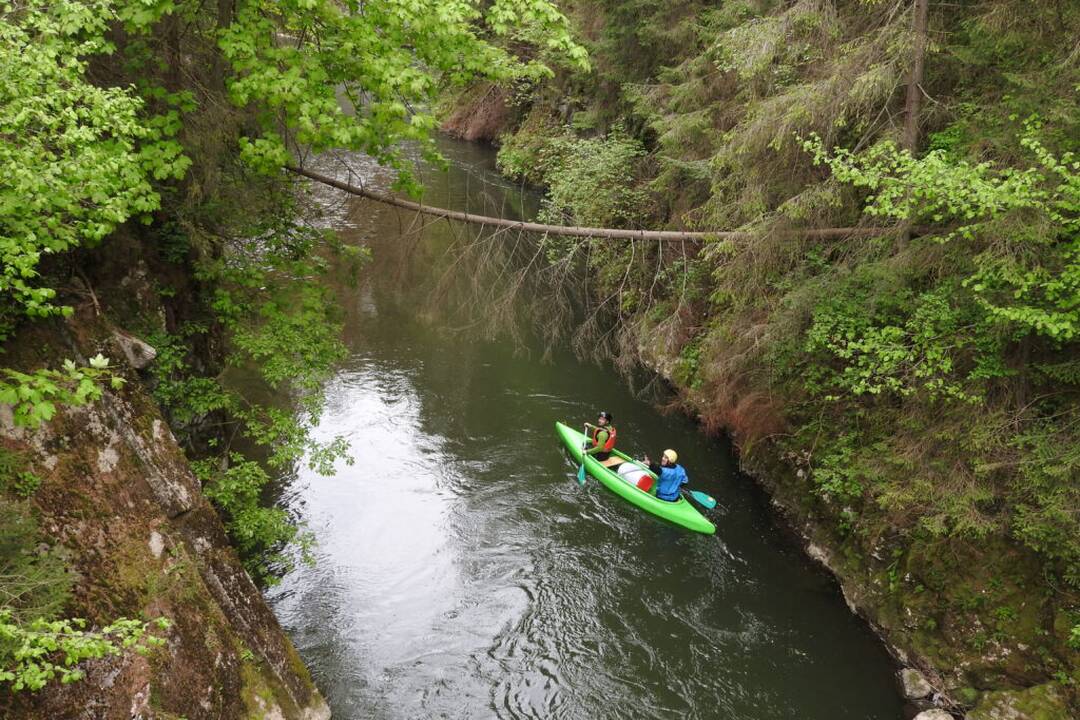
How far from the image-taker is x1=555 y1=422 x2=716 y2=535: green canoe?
10.1 metres

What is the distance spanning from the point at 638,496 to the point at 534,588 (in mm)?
2549

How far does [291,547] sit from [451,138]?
26.5 m

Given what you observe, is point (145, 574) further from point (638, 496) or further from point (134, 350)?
point (638, 496)

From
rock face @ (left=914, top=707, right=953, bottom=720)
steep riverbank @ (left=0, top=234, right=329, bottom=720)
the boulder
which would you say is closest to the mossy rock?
rock face @ (left=914, top=707, right=953, bottom=720)

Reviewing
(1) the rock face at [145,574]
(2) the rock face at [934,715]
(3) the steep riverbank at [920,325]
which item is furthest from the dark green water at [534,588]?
(1) the rock face at [145,574]

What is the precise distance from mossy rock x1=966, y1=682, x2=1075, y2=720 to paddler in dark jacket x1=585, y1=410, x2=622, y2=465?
19.0 feet

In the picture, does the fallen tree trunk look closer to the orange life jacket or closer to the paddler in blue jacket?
the paddler in blue jacket

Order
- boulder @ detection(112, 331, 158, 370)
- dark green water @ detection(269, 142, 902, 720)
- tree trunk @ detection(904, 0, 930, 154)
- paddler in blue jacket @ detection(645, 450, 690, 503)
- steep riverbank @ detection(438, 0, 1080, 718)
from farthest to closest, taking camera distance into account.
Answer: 1. paddler in blue jacket @ detection(645, 450, 690, 503)
2. dark green water @ detection(269, 142, 902, 720)
3. tree trunk @ detection(904, 0, 930, 154)
4. steep riverbank @ detection(438, 0, 1080, 718)
5. boulder @ detection(112, 331, 158, 370)

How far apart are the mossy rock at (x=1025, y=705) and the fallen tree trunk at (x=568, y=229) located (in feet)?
16.6

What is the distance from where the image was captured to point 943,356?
23.7 feet

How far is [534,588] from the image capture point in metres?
8.93

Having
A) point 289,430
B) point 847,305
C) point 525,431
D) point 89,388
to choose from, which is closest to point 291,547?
point 289,430

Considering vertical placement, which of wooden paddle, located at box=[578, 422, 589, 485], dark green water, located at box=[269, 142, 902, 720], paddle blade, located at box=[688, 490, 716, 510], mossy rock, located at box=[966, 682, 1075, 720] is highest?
mossy rock, located at box=[966, 682, 1075, 720]

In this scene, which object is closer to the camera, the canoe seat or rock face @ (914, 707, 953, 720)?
rock face @ (914, 707, 953, 720)
